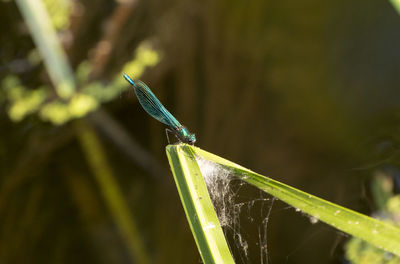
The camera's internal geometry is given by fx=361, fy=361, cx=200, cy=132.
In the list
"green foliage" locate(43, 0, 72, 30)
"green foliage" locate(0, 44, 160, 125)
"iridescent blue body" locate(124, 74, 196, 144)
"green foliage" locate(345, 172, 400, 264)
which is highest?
"green foliage" locate(43, 0, 72, 30)

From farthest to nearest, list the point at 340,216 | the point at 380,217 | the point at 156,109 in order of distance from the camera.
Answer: the point at 156,109 < the point at 380,217 < the point at 340,216

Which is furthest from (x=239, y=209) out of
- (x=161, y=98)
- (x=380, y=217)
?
(x=161, y=98)

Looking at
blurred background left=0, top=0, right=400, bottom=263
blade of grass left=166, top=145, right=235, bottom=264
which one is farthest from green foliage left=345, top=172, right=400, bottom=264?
blade of grass left=166, top=145, right=235, bottom=264

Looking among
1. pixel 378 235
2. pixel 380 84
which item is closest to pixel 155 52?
pixel 380 84

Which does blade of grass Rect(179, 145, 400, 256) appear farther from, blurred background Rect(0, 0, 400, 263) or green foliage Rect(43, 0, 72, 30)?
green foliage Rect(43, 0, 72, 30)

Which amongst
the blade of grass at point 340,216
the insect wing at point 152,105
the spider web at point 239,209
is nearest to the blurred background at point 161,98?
the spider web at point 239,209

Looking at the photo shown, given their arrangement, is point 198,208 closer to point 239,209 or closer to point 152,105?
point 239,209

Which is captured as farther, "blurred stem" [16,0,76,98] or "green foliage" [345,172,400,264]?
"blurred stem" [16,0,76,98]
